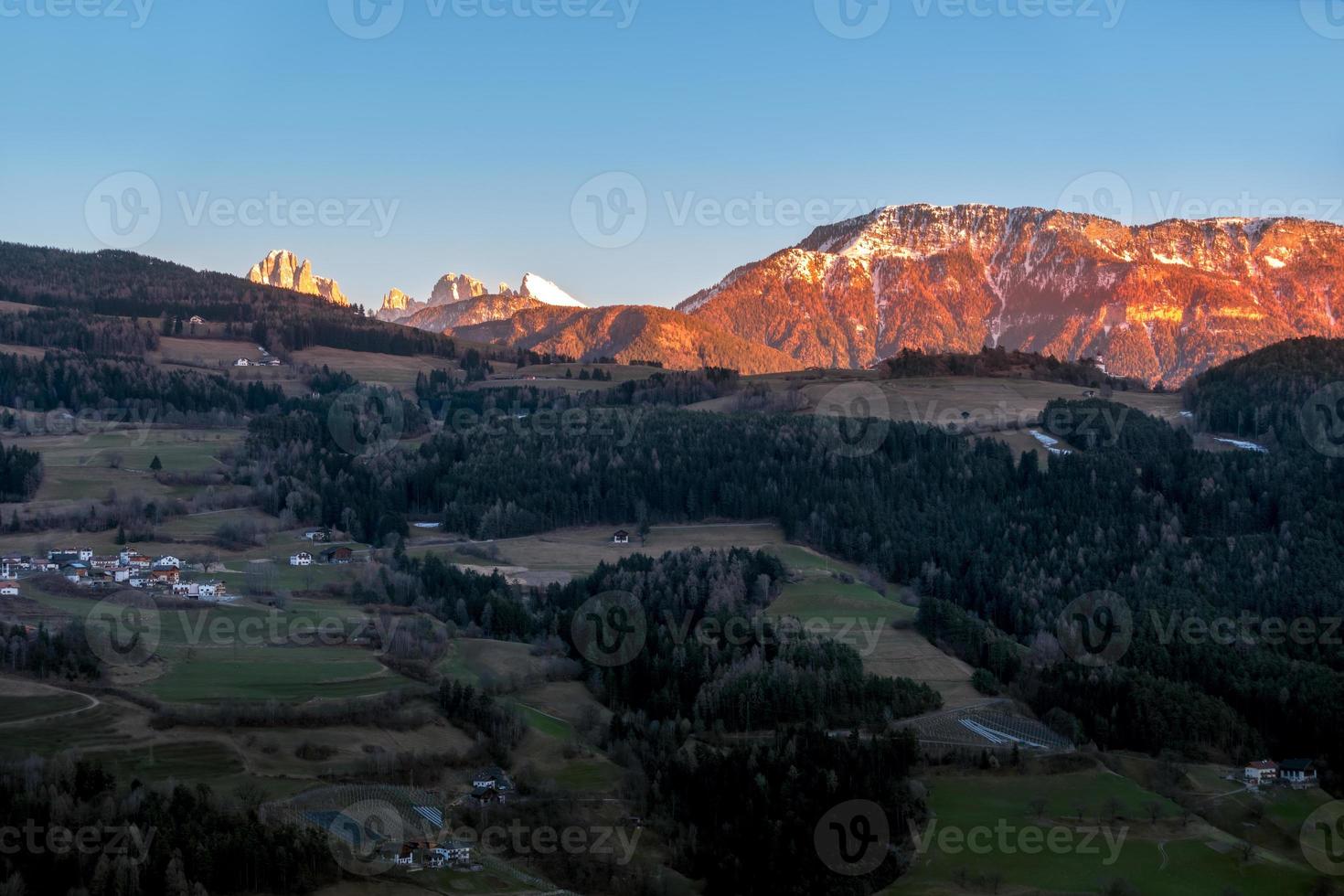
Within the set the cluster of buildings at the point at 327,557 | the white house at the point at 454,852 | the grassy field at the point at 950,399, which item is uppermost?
Result: the grassy field at the point at 950,399

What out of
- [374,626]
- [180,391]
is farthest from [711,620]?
[180,391]

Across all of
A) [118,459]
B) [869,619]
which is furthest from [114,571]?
[869,619]

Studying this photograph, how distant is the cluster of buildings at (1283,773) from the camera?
2473 inches

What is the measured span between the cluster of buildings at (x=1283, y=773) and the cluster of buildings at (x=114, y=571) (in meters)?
45.3

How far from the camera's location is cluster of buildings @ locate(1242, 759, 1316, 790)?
6281 cm

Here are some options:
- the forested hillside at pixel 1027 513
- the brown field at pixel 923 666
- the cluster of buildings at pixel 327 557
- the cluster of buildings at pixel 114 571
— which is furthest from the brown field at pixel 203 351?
the brown field at pixel 923 666

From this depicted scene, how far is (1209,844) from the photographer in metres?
54.3

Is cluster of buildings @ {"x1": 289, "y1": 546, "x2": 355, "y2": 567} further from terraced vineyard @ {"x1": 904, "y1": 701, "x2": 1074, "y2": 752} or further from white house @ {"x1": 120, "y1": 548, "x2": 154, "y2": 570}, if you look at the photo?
terraced vineyard @ {"x1": 904, "y1": 701, "x2": 1074, "y2": 752}

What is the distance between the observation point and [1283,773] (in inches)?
2514

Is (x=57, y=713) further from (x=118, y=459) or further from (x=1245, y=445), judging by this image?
(x=1245, y=445)

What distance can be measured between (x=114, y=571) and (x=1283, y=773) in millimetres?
53733

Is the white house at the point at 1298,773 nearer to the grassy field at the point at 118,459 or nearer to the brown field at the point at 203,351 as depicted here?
the grassy field at the point at 118,459

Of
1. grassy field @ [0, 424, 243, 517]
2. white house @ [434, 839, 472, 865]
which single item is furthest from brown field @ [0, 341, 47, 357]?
white house @ [434, 839, 472, 865]

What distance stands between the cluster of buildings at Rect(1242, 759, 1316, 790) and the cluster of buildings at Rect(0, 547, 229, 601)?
149ft
